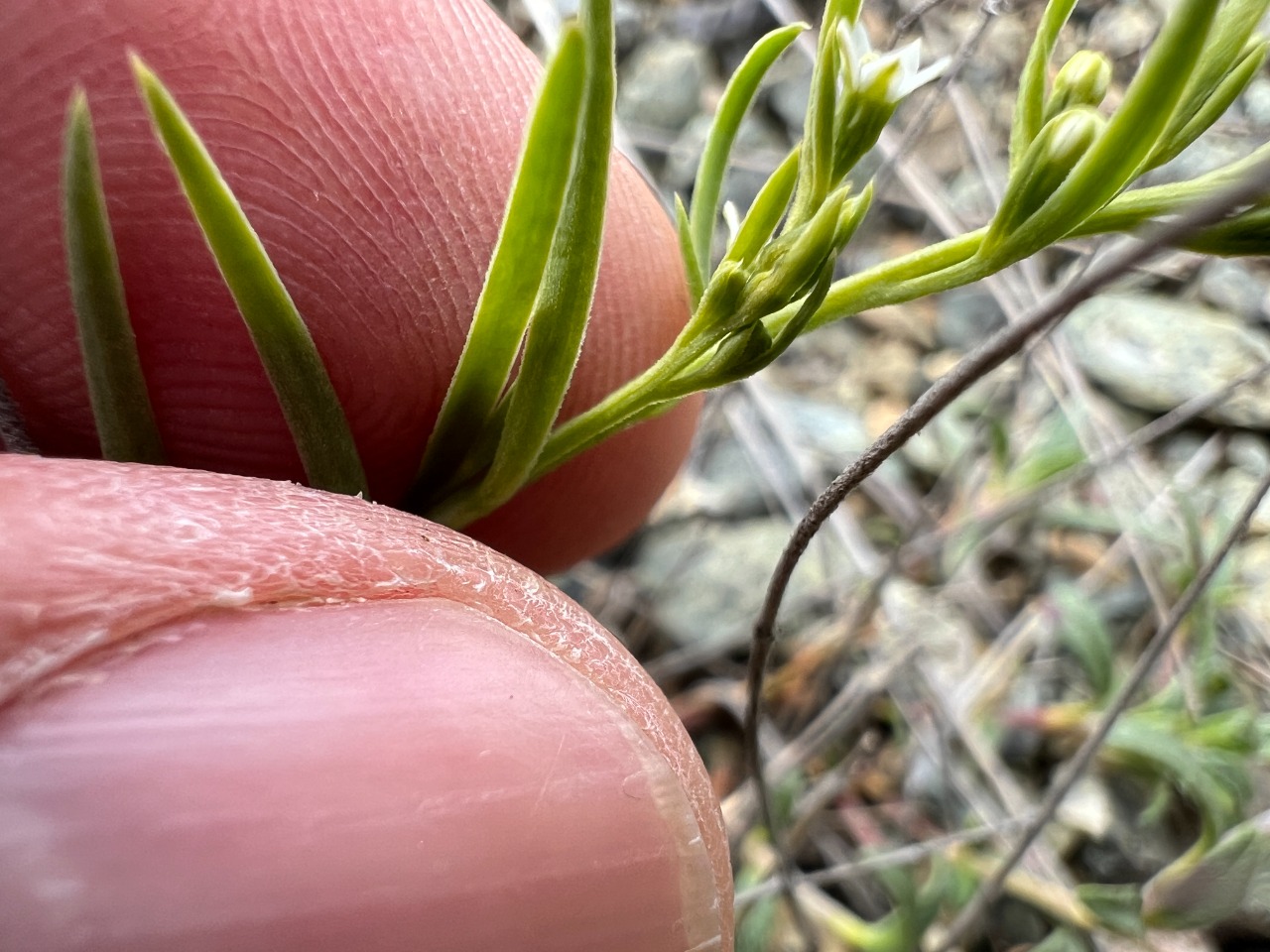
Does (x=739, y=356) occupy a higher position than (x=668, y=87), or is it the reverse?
(x=668, y=87)

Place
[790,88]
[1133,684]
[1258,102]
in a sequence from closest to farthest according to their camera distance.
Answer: [1133,684] < [1258,102] < [790,88]

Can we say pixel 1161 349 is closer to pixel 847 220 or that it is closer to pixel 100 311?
pixel 847 220

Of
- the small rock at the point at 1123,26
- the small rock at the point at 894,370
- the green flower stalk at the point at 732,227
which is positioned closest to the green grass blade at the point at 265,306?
the green flower stalk at the point at 732,227

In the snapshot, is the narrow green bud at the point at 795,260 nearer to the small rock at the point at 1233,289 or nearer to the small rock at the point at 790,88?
the small rock at the point at 1233,289

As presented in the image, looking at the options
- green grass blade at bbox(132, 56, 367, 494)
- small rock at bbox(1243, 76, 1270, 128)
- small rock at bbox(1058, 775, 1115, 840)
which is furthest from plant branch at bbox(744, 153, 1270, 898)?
small rock at bbox(1243, 76, 1270, 128)

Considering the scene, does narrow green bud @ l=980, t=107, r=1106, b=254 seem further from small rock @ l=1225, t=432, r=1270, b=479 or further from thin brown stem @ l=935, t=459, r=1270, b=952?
small rock @ l=1225, t=432, r=1270, b=479

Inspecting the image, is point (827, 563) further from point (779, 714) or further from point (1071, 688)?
point (1071, 688)

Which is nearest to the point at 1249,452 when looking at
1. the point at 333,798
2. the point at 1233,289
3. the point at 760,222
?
the point at 1233,289
